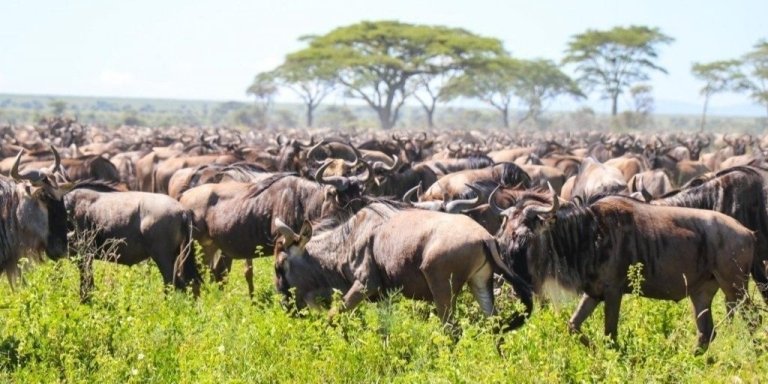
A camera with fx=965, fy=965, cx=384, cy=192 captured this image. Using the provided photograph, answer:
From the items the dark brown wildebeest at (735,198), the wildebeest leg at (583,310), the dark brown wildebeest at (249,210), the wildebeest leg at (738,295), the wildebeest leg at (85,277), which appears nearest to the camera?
the wildebeest leg at (738,295)

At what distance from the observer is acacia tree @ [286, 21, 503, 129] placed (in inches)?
1977

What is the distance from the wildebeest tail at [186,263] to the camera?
6.94m

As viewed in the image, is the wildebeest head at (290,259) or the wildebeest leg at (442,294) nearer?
the wildebeest leg at (442,294)

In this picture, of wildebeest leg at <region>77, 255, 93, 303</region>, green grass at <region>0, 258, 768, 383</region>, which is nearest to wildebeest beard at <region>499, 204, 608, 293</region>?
green grass at <region>0, 258, 768, 383</region>

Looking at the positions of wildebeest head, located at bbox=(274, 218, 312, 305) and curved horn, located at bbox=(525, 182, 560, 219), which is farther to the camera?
wildebeest head, located at bbox=(274, 218, 312, 305)

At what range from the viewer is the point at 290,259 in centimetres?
617

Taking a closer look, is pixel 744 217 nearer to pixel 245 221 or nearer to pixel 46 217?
pixel 245 221

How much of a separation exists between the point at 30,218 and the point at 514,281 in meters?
3.19

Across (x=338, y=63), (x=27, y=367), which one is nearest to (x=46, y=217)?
(x=27, y=367)

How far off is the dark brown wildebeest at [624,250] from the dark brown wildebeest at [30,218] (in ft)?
9.80

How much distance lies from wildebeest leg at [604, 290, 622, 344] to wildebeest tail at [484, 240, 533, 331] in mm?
449

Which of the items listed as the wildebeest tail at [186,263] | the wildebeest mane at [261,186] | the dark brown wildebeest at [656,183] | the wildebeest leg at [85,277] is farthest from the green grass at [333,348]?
the dark brown wildebeest at [656,183]

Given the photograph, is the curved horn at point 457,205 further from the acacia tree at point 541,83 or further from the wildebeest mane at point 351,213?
the acacia tree at point 541,83

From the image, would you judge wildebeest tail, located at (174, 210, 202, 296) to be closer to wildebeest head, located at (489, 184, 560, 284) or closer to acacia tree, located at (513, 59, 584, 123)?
wildebeest head, located at (489, 184, 560, 284)
